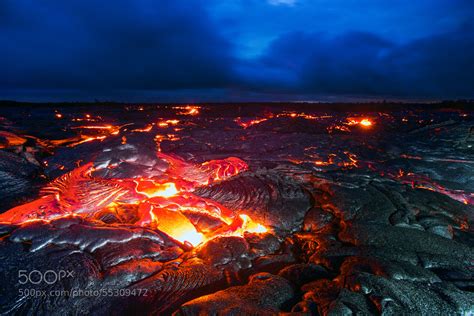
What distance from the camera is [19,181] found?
266 inches

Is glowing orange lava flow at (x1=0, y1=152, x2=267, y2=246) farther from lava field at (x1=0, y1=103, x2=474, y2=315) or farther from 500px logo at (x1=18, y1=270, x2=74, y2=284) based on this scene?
500px logo at (x1=18, y1=270, x2=74, y2=284)

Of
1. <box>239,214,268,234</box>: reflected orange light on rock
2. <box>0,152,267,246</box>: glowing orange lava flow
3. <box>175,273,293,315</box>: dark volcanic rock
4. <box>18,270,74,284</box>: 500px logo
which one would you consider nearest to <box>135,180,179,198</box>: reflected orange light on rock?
<box>0,152,267,246</box>: glowing orange lava flow

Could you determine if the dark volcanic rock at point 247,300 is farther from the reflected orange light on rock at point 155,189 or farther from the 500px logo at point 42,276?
the reflected orange light on rock at point 155,189

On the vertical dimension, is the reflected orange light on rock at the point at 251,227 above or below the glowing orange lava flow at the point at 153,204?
below

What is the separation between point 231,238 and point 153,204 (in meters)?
2.00

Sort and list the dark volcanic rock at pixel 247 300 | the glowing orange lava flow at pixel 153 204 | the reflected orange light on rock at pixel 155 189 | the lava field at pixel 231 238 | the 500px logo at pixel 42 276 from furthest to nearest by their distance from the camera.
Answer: the reflected orange light on rock at pixel 155 189 → the glowing orange lava flow at pixel 153 204 → the 500px logo at pixel 42 276 → the lava field at pixel 231 238 → the dark volcanic rock at pixel 247 300

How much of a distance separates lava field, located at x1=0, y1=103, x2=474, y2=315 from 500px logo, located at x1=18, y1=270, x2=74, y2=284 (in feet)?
0.04

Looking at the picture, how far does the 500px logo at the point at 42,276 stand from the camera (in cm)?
303

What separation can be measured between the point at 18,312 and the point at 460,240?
5885mm

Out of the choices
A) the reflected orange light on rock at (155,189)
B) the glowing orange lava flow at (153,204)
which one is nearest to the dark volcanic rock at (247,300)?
the glowing orange lava flow at (153,204)

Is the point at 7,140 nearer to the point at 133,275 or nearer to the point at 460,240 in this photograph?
the point at 133,275

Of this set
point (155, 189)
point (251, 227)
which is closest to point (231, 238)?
point (251, 227)

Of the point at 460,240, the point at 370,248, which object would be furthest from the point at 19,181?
the point at 460,240

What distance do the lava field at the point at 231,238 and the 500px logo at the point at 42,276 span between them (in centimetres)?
1
